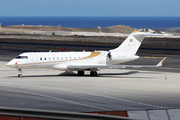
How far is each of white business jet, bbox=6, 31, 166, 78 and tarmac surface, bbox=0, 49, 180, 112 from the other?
148 cm

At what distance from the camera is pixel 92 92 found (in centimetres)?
3058

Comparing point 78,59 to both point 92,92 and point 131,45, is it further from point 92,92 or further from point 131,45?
point 92,92

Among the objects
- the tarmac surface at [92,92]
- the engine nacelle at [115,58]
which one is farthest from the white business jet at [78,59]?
the tarmac surface at [92,92]

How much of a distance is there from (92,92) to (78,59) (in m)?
11.7

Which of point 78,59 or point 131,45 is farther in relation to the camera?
point 131,45

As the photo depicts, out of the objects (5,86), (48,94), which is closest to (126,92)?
(48,94)

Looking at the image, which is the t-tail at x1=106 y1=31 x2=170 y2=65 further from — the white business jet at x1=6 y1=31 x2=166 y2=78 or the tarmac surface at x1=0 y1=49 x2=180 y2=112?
the tarmac surface at x1=0 y1=49 x2=180 y2=112

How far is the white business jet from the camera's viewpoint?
39487mm

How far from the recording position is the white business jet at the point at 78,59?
39.5 m

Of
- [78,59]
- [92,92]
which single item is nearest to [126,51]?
[78,59]

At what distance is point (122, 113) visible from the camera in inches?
869

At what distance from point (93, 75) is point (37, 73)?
7.98 m

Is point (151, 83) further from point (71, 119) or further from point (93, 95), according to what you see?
point (71, 119)

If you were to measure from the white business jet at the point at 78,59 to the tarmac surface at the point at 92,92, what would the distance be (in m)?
1.48
